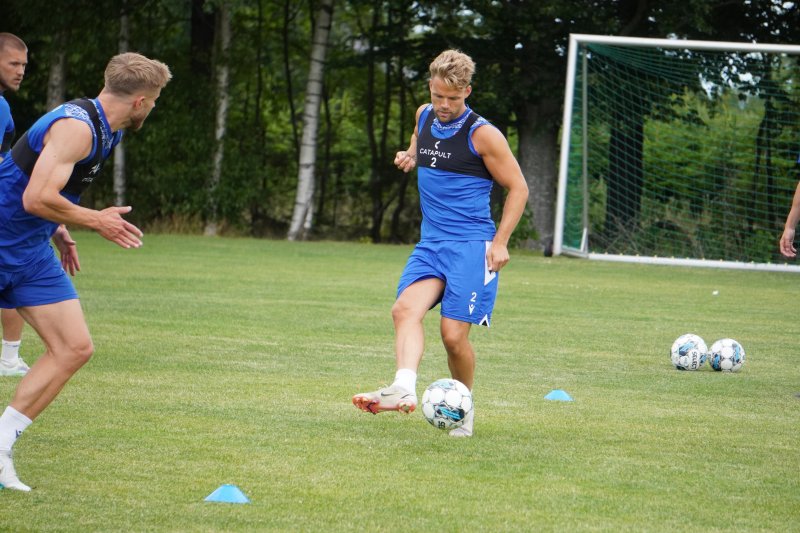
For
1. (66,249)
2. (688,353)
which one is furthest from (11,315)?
(688,353)

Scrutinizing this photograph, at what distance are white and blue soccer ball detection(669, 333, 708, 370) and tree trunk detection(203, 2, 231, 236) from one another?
1902 centimetres

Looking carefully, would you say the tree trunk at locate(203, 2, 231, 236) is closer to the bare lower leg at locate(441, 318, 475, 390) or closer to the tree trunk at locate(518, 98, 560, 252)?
the tree trunk at locate(518, 98, 560, 252)

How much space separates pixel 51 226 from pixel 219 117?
74.2 ft

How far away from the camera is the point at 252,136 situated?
3120 cm

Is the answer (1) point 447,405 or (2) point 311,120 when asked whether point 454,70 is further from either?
(2) point 311,120

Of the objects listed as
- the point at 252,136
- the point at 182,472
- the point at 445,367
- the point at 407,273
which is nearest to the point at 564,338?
the point at 445,367

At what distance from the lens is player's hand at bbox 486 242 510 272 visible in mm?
6672

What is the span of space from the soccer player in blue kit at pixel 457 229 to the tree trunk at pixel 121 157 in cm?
2123

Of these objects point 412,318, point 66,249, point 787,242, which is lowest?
point 412,318

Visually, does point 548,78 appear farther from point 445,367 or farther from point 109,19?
point 445,367

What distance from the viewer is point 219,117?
2773cm

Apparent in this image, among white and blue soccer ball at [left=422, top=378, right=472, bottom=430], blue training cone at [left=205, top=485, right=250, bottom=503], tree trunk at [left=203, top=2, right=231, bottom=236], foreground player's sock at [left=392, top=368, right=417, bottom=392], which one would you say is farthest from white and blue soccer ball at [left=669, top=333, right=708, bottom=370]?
tree trunk at [left=203, top=2, right=231, bottom=236]

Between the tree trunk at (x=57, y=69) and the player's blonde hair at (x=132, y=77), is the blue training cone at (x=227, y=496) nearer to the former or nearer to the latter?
the player's blonde hair at (x=132, y=77)

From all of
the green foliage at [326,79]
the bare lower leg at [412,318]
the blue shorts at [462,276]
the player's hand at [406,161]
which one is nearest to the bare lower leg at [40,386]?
the bare lower leg at [412,318]
